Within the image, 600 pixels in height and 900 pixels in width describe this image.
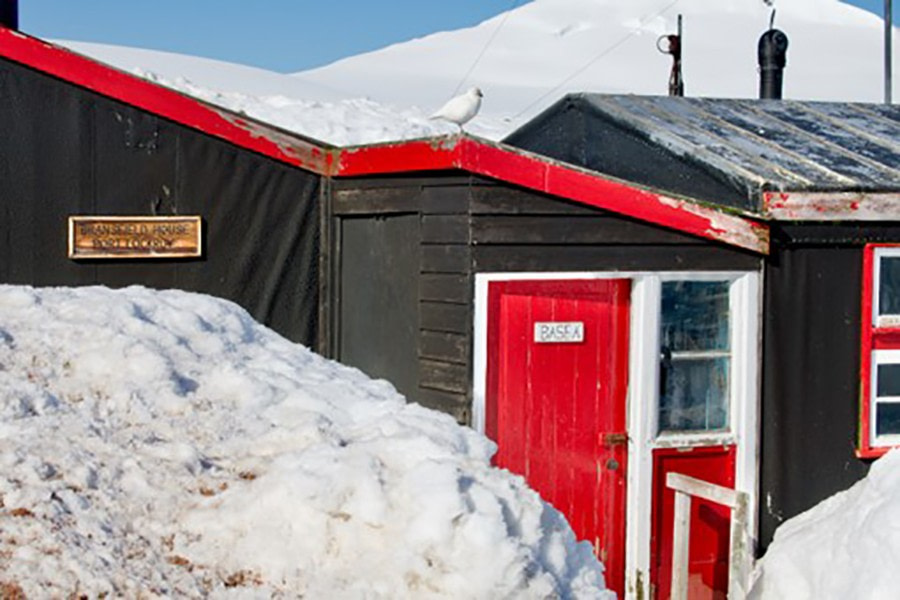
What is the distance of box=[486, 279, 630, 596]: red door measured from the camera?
25.8 feet

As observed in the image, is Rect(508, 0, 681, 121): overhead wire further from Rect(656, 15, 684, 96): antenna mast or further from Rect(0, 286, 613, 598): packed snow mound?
Rect(0, 286, 613, 598): packed snow mound

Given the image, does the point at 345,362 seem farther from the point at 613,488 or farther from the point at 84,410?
the point at 84,410

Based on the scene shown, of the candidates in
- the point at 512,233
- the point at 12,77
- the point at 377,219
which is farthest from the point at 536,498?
the point at 12,77

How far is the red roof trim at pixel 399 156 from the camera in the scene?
25.4 ft

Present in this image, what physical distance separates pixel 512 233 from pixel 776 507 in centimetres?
250

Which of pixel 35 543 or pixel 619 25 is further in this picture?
pixel 619 25

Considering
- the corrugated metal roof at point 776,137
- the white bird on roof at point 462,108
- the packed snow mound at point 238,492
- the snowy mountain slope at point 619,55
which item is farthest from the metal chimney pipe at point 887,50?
the snowy mountain slope at point 619,55

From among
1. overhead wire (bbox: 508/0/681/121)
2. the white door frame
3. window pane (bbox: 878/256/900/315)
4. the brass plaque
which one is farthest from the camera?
overhead wire (bbox: 508/0/681/121)

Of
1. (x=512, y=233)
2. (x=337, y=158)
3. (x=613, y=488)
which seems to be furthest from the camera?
(x=337, y=158)

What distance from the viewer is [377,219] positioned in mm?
8664

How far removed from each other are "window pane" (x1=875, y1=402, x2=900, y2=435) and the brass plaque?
14.4 feet

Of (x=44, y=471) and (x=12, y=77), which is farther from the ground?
(x=12, y=77)

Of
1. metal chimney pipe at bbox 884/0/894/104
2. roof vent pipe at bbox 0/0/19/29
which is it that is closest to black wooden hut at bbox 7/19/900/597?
roof vent pipe at bbox 0/0/19/29

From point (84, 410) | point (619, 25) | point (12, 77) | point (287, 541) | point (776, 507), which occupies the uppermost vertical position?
point (619, 25)
